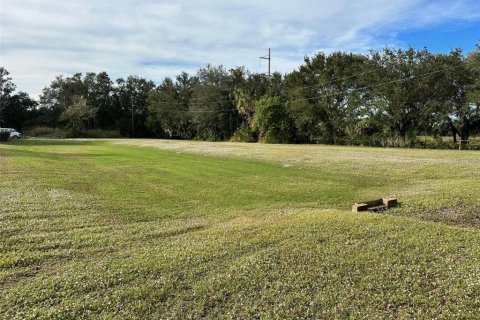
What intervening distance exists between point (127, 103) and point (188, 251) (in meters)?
76.8

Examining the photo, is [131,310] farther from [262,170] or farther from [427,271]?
[262,170]

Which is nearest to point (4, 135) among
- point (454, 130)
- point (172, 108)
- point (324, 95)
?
point (172, 108)

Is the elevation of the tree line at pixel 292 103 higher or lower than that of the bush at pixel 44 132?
higher

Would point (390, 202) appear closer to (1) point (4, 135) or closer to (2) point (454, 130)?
(2) point (454, 130)

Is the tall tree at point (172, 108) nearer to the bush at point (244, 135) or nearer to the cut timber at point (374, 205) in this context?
Result: the bush at point (244, 135)

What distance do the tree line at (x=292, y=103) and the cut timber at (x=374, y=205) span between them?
83.9 ft

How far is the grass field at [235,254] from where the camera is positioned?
4070 millimetres

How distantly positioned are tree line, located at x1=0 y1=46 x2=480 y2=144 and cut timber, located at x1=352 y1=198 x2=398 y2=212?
83.9 ft

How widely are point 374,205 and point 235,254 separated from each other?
4574mm

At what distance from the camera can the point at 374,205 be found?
8961 mm

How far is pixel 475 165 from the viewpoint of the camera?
1650 centimetres

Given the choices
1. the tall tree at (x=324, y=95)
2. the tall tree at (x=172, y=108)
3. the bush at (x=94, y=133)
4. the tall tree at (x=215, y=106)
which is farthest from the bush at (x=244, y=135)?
the bush at (x=94, y=133)

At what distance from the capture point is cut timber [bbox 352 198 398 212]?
336 inches

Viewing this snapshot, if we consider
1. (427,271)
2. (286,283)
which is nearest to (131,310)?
(286,283)
